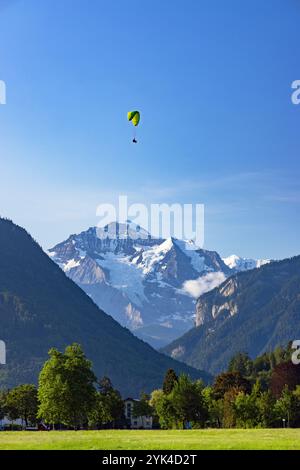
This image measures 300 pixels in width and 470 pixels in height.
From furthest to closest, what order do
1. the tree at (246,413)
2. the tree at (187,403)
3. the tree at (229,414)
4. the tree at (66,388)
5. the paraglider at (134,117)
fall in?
1. the tree at (229,414)
2. the tree at (246,413)
3. the tree at (187,403)
4. the tree at (66,388)
5. the paraglider at (134,117)

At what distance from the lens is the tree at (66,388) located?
103 metres

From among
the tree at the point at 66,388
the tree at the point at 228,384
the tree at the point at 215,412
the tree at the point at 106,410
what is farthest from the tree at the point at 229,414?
the tree at the point at 66,388

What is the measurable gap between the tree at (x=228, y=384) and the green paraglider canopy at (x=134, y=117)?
111804 millimetres

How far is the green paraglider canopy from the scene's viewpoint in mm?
82375

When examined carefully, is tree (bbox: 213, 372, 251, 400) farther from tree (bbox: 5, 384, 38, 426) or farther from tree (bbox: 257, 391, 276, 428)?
tree (bbox: 257, 391, 276, 428)

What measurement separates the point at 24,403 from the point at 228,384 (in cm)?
5490

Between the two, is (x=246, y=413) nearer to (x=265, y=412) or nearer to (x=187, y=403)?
(x=265, y=412)

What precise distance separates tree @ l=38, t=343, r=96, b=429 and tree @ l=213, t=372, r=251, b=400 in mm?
81458

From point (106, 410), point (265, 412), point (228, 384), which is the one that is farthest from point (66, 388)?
point (228, 384)

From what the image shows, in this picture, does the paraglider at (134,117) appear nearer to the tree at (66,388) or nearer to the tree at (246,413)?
the tree at (66,388)

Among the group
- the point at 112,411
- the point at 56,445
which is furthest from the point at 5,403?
the point at 56,445

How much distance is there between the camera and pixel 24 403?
160 metres
